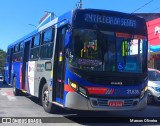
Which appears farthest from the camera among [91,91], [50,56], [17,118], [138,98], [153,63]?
[153,63]

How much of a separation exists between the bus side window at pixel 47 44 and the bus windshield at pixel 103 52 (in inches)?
83.4

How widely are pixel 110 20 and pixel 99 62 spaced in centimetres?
137

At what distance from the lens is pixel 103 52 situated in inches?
378

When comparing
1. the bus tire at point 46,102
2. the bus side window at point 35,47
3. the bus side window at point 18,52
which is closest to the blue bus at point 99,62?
the bus tire at point 46,102

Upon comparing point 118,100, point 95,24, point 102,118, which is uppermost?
point 95,24

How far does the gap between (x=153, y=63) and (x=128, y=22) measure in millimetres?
19583

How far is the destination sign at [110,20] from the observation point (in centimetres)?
983

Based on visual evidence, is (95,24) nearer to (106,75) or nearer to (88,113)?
(106,75)

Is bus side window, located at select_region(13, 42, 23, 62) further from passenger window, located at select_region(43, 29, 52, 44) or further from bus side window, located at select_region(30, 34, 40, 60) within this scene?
passenger window, located at select_region(43, 29, 52, 44)

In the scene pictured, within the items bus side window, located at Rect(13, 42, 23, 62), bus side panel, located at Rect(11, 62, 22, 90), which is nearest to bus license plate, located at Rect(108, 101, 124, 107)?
bus side panel, located at Rect(11, 62, 22, 90)

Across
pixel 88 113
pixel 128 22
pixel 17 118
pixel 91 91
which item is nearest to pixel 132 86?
pixel 91 91

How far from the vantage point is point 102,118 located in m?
11.1

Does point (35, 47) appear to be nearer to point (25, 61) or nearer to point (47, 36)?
point (47, 36)

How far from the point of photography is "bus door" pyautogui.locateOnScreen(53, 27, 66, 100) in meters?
10.4
